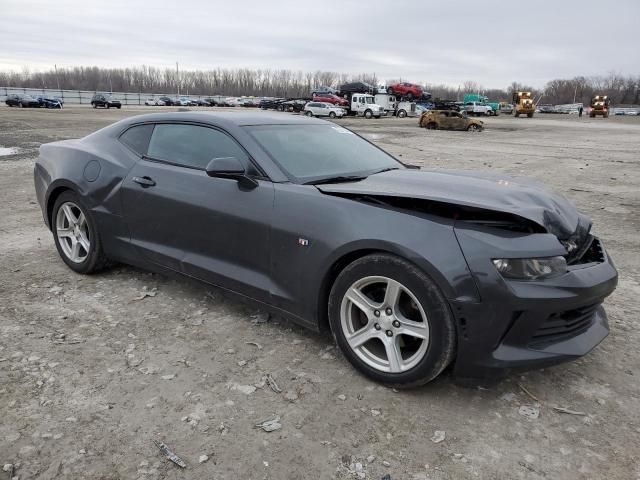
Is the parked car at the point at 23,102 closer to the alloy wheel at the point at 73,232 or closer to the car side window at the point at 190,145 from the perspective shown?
the alloy wheel at the point at 73,232

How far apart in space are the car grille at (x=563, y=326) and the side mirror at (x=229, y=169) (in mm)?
1835

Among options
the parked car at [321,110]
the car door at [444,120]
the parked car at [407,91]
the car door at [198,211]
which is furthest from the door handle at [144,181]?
the parked car at [407,91]

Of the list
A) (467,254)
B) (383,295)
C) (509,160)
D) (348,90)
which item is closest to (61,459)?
(383,295)

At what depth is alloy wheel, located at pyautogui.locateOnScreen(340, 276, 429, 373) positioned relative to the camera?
258 cm

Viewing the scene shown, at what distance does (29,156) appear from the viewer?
37.2ft

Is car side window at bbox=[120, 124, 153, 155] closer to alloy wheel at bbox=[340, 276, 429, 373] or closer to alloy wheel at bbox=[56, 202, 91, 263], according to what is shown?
alloy wheel at bbox=[56, 202, 91, 263]

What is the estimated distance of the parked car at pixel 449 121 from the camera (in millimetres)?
31109

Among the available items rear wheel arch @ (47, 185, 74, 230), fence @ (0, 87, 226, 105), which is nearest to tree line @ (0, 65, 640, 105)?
fence @ (0, 87, 226, 105)

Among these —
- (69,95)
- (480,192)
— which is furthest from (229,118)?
(69,95)

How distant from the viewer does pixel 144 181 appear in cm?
368

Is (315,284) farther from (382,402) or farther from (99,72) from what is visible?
(99,72)

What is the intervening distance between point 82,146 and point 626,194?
888cm

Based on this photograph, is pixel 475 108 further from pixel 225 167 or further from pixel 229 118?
pixel 225 167

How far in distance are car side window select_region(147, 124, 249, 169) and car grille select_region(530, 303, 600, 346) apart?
79.7 inches
